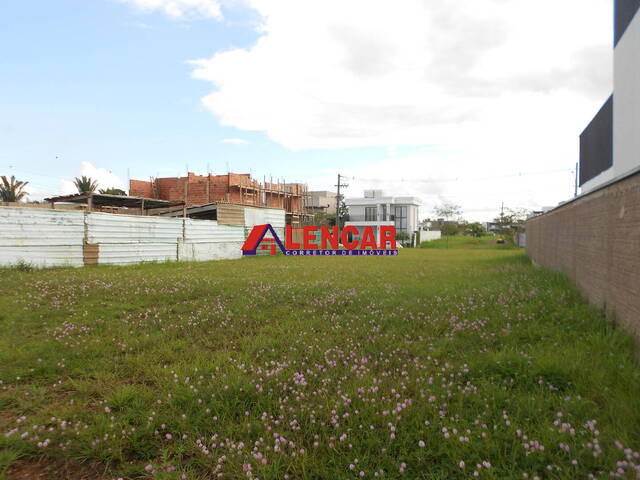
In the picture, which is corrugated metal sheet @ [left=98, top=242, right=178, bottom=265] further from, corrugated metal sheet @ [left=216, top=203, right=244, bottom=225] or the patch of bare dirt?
the patch of bare dirt

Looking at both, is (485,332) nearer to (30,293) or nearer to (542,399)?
(542,399)

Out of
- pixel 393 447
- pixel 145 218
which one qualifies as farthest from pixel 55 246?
pixel 393 447

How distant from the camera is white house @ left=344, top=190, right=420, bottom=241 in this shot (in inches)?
2494

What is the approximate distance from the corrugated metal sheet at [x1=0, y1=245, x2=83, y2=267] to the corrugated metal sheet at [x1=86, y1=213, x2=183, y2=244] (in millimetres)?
858

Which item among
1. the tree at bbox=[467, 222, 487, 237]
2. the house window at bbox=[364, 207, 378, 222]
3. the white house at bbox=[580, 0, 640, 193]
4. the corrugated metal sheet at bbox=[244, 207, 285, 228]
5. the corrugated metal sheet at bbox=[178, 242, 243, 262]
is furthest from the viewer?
the house window at bbox=[364, 207, 378, 222]

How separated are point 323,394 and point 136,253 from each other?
1587 cm

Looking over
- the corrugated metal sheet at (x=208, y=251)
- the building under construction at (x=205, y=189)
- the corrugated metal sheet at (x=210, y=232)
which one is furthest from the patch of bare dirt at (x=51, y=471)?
the building under construction at (x=205, y=189)

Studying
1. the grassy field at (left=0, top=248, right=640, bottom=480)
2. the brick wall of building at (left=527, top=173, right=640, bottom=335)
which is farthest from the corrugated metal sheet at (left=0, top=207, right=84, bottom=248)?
the brick wall of building at (left=527, top=173, right=640, bottom=335)

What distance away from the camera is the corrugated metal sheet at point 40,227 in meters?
12.8

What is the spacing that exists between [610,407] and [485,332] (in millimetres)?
2184

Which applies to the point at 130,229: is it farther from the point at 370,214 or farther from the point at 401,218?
the point at 401,218

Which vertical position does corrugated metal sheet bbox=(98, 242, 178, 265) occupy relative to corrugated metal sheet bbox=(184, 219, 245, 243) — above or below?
below

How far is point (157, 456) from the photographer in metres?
2.91

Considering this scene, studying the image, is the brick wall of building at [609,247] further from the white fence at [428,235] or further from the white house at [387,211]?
the white house at [387,211]
